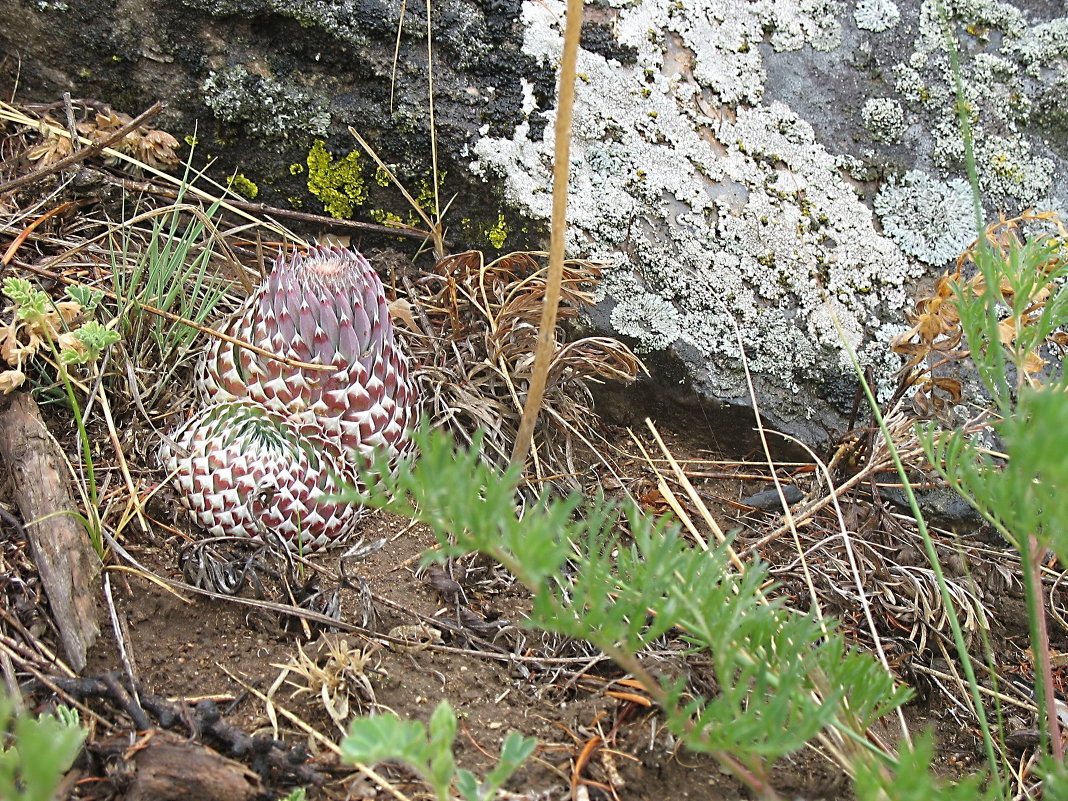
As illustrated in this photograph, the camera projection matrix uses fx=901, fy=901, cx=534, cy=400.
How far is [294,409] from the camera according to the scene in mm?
1909

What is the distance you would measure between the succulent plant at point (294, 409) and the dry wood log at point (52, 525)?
225 mm

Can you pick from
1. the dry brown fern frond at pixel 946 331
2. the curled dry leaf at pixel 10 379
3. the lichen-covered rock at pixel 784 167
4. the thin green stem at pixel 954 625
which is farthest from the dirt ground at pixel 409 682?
the lichen-covered rock at pixel 784 167

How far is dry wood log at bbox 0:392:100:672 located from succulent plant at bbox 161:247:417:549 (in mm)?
225

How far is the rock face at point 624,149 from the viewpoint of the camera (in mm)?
2336

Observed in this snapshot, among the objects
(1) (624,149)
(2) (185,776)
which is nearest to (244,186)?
(1) (624,149)

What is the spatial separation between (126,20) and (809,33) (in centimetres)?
190

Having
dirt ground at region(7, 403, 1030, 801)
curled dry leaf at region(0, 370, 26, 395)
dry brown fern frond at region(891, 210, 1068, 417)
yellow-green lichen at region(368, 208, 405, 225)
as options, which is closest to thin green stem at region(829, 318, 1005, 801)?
dirt ground at region(7, 403, 1030, 801)

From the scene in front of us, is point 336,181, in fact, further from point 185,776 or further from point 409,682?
point 185,776

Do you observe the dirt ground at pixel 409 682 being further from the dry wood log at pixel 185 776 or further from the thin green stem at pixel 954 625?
the thin green stem at pixel 954 625

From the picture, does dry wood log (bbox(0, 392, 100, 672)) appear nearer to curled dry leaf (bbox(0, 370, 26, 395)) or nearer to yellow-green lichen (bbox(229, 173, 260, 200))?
curled dry leaf (bbox(0, 370, 26, 395))

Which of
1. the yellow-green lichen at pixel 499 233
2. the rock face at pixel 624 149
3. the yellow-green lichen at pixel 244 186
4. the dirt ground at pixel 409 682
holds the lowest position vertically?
the dirt ground at pixel 409 682

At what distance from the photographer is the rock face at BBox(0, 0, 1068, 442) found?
234cm

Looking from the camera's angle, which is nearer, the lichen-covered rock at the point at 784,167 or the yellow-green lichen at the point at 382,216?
the lichen-covered rock at the point at 784,167

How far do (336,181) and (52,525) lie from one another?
1.19m
